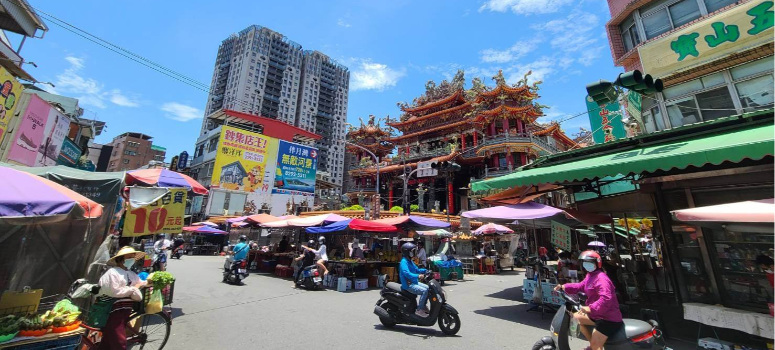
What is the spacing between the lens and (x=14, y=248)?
4.75 meters

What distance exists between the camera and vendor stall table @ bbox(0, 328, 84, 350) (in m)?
3.05

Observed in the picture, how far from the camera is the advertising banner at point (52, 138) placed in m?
16.3

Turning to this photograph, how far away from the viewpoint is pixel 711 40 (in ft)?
27.9

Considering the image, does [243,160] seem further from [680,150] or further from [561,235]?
[680,150]

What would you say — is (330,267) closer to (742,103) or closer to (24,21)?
(742,103)

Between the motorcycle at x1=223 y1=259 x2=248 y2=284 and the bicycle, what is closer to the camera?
the bicycle

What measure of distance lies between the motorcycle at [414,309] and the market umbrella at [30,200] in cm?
500

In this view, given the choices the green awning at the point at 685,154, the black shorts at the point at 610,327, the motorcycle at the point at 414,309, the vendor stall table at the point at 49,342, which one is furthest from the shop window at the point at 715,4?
the vendor stall table at the point at 49,342

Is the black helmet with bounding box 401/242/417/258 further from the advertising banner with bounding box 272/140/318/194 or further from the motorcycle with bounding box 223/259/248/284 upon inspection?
the advertising banner with bounding box 272/140/318/194

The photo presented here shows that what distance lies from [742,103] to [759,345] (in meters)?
6.66

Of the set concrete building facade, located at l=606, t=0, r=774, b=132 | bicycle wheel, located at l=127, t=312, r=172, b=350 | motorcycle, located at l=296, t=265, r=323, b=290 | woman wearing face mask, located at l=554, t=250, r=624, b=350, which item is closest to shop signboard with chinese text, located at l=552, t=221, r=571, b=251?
woman wearing face mask, located at l=554, t=250, r=624, b=350

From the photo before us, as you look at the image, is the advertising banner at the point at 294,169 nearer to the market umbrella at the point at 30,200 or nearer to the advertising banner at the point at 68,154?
the advertising banner at the point at 68,154

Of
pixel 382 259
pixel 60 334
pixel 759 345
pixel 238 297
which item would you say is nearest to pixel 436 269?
pixel 382 259

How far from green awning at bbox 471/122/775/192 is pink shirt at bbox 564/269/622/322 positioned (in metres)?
2.77
